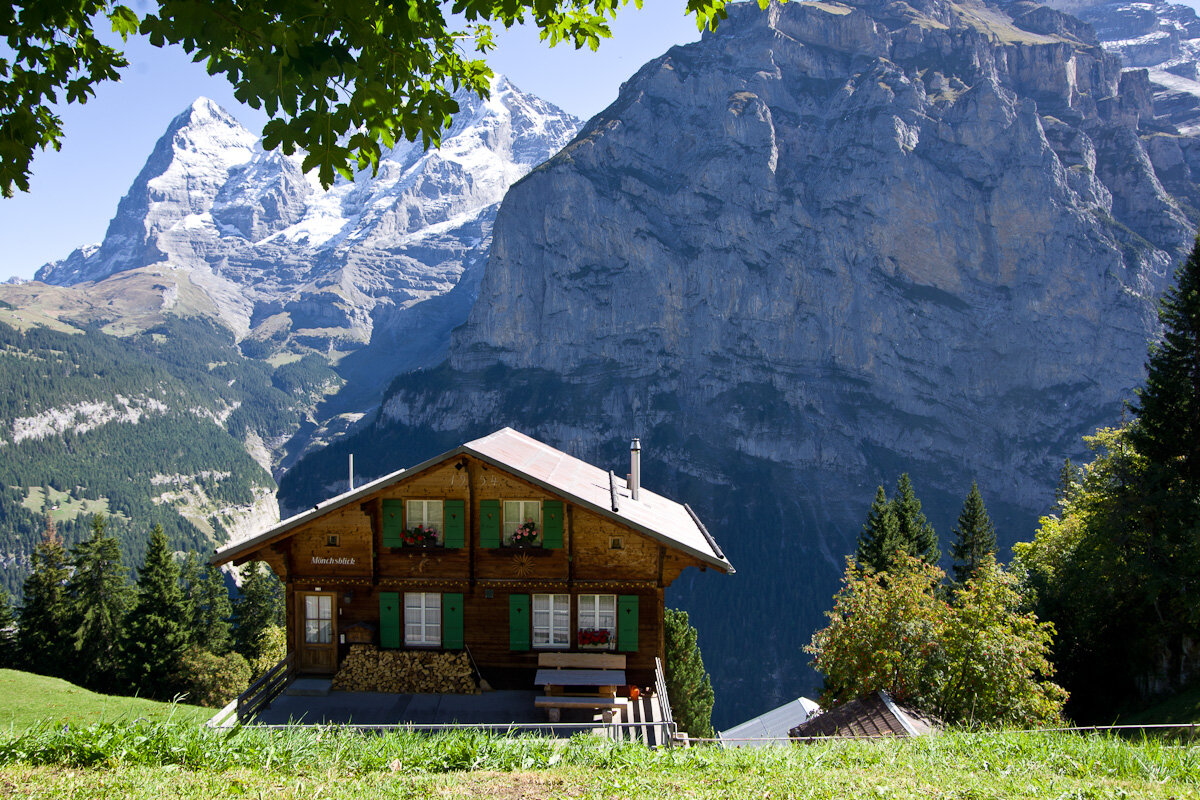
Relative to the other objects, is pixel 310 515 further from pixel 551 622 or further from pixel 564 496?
pixel 551 622

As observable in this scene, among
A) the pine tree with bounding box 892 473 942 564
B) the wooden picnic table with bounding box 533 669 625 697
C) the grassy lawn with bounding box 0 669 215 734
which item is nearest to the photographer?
the wooden picnic table with bounding box 533 669 625 697

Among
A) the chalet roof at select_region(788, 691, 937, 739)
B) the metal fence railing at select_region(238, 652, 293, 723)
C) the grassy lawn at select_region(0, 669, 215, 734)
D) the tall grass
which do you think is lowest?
the grassy lawn at select_region(0, 669, 215, 734)

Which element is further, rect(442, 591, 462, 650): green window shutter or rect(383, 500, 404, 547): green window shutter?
rect(383, 500, 404, 547): green window shutter

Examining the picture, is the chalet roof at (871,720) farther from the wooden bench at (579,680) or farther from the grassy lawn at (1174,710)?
the grassy lawn at (1174,710)

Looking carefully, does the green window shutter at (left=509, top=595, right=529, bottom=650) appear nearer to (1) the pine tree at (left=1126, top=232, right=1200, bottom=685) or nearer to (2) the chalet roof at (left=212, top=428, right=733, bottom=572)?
(2) the chalet roof at (left=212, top=428, right=733, bottom=572)

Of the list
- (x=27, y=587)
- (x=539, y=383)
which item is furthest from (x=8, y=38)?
(x=539, y=383)

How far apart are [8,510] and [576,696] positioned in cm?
21315

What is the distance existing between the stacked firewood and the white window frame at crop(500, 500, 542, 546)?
3267 mm

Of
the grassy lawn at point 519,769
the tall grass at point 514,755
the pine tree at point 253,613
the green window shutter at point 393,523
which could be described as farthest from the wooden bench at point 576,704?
the pine tree at point 253,613

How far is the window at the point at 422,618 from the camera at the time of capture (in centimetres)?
1970

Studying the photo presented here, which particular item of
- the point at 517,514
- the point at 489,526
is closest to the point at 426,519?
the point at 489,526

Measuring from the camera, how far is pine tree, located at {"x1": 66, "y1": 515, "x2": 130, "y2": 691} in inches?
1772

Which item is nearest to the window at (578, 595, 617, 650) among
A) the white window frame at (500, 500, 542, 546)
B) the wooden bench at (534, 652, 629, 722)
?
the wooden bench at (534, 652, 629, 722)

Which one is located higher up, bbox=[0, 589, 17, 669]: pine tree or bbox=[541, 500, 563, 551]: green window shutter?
bbox=[541, 500, 563, 551]: green window shutter
